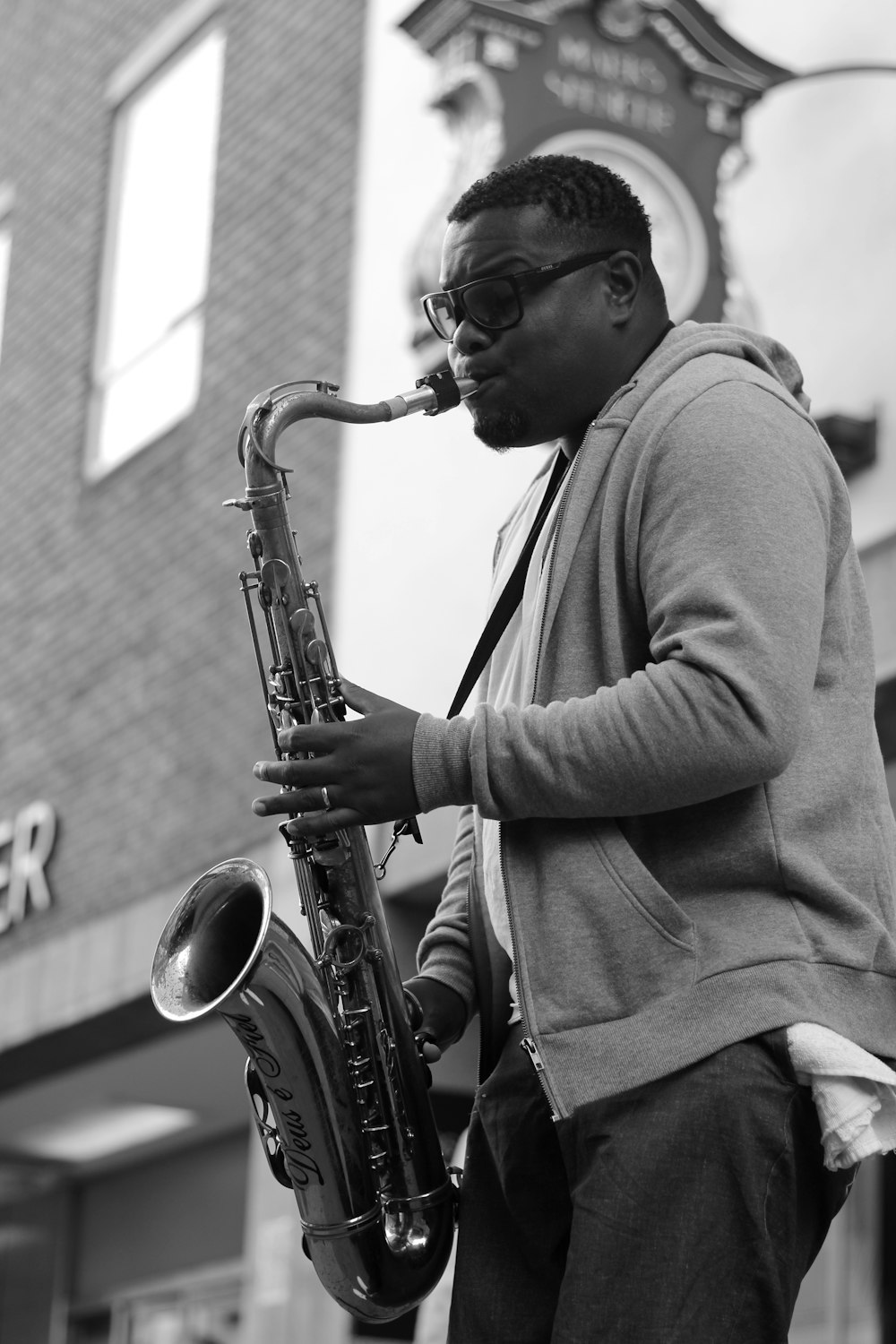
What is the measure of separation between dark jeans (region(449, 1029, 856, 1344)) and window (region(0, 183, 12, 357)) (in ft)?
33.2

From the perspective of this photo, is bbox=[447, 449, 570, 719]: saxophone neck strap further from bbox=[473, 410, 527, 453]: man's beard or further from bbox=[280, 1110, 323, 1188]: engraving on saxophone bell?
bbox=[280, 1110, 323, 1188]: engraving on saxophone bell

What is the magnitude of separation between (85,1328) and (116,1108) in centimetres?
136

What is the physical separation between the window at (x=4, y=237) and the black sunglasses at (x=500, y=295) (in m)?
9.52

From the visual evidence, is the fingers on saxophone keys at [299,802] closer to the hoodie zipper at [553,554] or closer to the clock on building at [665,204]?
the hoodie zipper at [553,554]

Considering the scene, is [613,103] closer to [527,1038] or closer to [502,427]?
[502,427]

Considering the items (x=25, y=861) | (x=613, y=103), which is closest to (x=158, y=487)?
(x=25, y=861)

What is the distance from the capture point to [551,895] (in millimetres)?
2307

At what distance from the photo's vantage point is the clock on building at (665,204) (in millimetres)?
6348

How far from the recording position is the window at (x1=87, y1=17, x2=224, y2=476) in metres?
10.1

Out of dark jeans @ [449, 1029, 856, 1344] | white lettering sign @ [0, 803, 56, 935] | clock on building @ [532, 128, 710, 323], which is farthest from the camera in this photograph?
white lettering sign @ [0, 803, 56, 935]

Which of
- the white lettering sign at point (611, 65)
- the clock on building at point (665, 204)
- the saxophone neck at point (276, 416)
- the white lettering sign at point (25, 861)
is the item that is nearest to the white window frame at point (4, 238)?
the white lettering sign at point (25, 861)

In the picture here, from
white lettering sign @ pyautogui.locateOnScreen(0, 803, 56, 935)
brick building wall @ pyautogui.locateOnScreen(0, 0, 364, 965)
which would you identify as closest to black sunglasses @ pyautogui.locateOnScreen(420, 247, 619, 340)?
brick building wall @ pyautogui.locateOnScreen(0, 0, 364, 965)

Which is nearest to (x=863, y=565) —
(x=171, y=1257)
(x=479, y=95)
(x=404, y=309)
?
(x=479, y=95)

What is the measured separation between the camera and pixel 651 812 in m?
2.25
